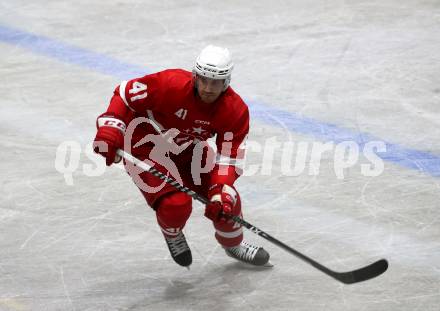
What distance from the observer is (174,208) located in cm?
398

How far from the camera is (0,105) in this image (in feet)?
21.4

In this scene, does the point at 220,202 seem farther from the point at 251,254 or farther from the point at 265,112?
the point at 265,112

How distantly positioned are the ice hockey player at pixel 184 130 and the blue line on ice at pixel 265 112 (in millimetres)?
1763

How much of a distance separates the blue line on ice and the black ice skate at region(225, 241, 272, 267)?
1.52m

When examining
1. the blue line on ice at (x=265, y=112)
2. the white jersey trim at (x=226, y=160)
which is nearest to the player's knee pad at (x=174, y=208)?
the white jersey trim at (x=226, y=160)

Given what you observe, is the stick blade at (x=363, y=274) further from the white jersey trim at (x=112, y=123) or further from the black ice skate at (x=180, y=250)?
the white jersey trim at (x=112, y=123)

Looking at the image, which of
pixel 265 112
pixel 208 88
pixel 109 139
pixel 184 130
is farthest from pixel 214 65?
pixel 265 112

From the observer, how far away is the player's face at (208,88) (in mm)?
3898

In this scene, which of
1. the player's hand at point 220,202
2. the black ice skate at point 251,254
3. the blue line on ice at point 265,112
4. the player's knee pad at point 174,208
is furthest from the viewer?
the blue line on ice at point 265,112

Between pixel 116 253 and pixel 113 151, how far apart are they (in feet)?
2.52

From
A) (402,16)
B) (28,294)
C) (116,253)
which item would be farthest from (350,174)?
(402,16)

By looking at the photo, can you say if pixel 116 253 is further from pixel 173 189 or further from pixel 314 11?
pixel 314 11

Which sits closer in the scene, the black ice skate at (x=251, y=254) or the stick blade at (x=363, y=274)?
the stick blade at (x=363, y=274)

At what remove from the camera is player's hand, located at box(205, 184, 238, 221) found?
12.6 ft
